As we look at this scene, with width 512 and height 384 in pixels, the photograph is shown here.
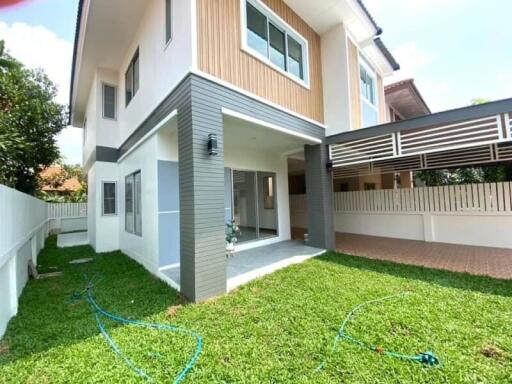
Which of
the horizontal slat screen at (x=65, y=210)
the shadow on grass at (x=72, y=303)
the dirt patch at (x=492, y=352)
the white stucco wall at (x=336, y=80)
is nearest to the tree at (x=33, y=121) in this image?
the horizontal slat screen at (x=65, y=210)

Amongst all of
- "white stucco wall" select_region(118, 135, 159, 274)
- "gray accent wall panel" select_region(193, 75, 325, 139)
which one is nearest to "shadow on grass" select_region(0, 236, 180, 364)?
"white stucco wall" select_region(118, 135, 159, 274)

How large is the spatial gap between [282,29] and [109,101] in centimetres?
671

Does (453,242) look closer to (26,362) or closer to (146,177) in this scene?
(146,177)

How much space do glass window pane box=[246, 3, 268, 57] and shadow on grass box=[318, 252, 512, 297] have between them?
5372 millimetres

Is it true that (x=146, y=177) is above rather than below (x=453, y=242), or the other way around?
above

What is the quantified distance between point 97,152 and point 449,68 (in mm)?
19539

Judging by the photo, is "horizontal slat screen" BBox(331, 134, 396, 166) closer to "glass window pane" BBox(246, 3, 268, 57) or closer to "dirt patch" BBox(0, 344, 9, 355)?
"glass window pane" BBox(246, 3, 268, 57)

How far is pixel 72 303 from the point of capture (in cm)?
407

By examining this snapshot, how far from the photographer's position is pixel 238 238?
737 cm

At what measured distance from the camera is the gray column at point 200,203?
393 cm

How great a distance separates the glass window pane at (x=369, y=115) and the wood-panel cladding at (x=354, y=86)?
576 millimetres

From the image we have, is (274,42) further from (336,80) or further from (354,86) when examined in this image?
(354,86)

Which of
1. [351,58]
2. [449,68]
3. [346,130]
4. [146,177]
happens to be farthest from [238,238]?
[449,68]

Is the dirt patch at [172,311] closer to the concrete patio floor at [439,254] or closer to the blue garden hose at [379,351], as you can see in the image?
the blue garden hose at [379,351]
